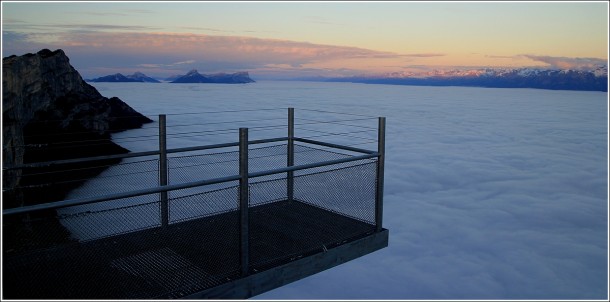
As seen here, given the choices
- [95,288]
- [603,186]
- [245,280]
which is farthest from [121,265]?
[603,186]

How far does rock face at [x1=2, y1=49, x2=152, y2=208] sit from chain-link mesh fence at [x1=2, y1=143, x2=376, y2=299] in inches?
44.6

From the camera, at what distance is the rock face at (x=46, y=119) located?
21.5 feet

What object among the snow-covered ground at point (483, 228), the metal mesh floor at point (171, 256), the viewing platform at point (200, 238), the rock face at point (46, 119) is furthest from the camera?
the rock face at point (46, 119)

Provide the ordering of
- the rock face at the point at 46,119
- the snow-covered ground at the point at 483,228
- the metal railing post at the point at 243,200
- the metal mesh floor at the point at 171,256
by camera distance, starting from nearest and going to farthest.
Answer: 1. the metal mesh floor at the point at 171,256
2. the metal railing post at the point at 243,200
3. the snow-covered ground at the point at 483,228
4. the rock face at the point at 46,119

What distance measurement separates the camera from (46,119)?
14109 mm

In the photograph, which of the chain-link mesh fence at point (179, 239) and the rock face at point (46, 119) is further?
the rock face at point (46, 119)

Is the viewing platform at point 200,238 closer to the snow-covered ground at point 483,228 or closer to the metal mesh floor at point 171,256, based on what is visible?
the metal mesh floor at point 171,256

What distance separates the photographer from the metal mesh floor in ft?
14.1

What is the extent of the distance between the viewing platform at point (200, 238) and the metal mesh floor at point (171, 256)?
0.03ft

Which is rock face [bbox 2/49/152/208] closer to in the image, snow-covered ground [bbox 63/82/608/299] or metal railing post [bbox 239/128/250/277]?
snow-covered ground [bbox 63/82/608/299]

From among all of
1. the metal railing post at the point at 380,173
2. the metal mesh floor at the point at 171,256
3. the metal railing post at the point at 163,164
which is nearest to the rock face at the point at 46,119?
the metal railing post at the point at 163,164

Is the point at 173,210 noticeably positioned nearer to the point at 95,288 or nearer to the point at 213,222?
the point at 213,222

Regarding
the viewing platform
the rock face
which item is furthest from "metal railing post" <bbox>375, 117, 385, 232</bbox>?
the rock face

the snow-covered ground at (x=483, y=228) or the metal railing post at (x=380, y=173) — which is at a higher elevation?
the metal railing post at (x=380, y=173)
